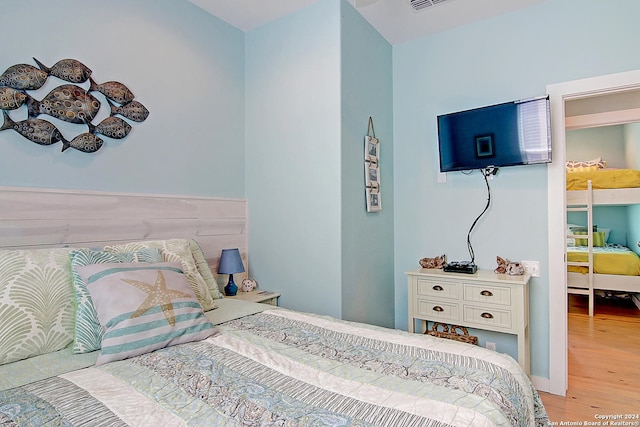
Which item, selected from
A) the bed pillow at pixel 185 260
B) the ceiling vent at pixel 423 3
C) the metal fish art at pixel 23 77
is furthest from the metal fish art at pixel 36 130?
the ceiling vent at pixel 423 3

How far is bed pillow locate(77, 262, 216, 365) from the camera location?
132cm

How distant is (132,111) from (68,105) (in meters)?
0.33

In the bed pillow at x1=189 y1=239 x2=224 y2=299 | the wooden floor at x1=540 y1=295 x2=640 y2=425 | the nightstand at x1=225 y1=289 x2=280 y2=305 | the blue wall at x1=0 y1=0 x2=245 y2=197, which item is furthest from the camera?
the nightstand at x1=225 y1=289 x2=280 y2=305

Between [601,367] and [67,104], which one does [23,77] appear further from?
[601,367]

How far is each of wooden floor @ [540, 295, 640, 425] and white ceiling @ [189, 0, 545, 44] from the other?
8.61ft

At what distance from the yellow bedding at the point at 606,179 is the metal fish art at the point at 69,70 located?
5.58m

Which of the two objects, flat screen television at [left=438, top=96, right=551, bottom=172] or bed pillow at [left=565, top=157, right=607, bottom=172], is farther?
bed pillow at [left=565, top=157, right=607, bottom=172]

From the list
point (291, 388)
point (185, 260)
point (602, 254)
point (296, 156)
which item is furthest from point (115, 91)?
point (602, 254)

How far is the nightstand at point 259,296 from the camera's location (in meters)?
2.53

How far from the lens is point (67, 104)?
1.90m

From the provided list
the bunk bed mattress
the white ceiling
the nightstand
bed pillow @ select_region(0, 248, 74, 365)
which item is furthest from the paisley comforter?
the bunk bed mattress

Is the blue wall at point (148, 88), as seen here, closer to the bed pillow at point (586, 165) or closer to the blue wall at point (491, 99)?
the blue wall at point (491, 99)

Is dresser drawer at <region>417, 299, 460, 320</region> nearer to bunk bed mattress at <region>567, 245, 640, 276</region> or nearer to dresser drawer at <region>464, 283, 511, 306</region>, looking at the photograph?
dresser drawer at <region>464, 283, 511, 306</region>

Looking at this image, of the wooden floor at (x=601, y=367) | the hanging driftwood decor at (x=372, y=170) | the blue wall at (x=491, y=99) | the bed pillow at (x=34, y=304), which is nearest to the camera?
the bed pillow at (x=34, y=304)
